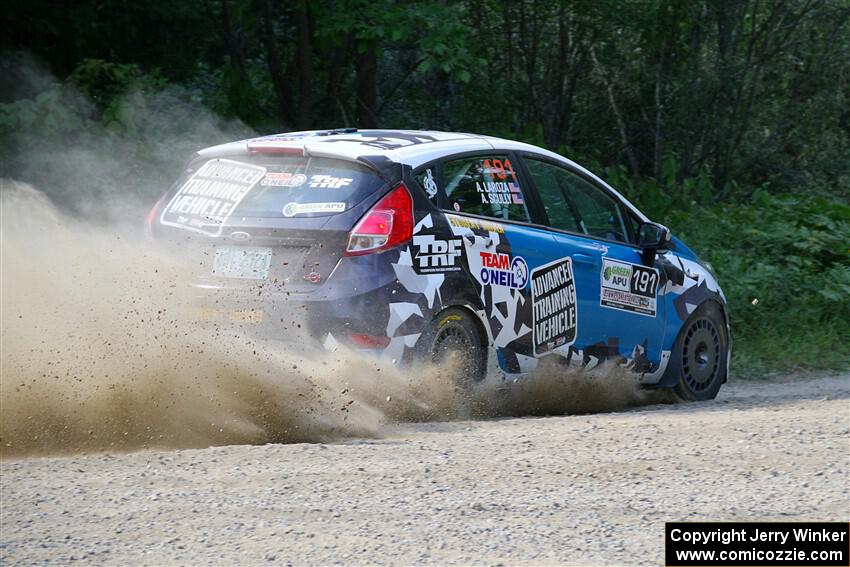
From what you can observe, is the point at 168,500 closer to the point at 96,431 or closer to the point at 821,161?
the point at 96,431

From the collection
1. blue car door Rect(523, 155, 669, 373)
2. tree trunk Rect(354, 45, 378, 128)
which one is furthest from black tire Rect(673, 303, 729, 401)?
tree trunk Rect(354, 45, 378, 128)

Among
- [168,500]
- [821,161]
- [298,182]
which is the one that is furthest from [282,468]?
[821,161]

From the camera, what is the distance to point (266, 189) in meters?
7.20

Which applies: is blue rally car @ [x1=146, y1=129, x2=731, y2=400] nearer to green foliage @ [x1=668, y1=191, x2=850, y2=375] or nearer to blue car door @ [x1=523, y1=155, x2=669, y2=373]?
blue car door @ [x1=523, y1=155, x2=669, y2=373]

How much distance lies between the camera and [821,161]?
17.6 m

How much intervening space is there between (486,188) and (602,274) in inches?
43.6

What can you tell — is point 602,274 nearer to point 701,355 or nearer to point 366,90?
point 701,355

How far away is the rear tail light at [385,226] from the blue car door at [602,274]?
1291mm

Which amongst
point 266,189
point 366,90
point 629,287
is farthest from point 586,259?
point 366,90

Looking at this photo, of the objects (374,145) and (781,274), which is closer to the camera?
(374,145)

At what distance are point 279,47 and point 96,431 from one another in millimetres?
9441

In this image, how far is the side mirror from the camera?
866 centimetres

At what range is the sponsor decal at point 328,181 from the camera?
23.1 feet

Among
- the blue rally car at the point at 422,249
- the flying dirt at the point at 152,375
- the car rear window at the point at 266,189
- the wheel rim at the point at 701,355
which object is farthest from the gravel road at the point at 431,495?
the wheel rim at the point at 701,355
